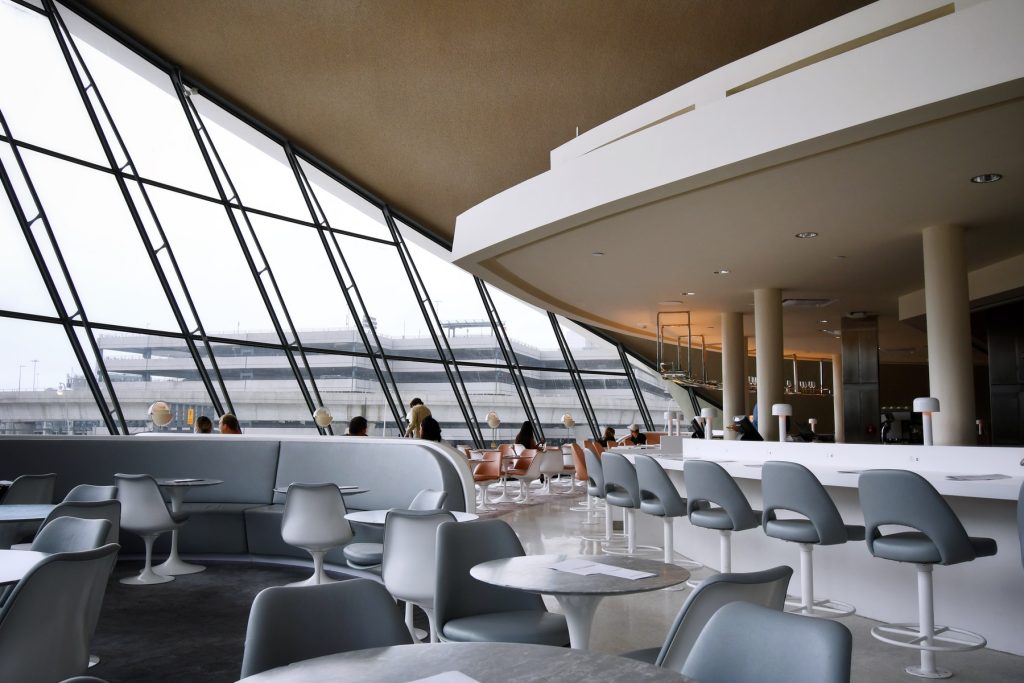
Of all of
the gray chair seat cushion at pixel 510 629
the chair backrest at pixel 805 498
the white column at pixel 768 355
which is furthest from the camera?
the white column at pixel 768 355

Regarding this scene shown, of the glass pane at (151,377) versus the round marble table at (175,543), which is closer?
the round marble table at (175,543)

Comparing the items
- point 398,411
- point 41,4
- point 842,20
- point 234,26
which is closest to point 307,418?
point 398,411

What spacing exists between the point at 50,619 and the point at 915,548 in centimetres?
343

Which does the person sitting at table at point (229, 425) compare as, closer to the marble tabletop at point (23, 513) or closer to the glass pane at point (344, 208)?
the marble tabletop at point (23, 513)

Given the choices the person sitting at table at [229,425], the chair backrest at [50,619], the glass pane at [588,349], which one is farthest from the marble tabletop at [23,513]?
the glass pane at [588,349]

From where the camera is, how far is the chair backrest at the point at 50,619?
2.18m

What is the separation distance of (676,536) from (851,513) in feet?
6.75

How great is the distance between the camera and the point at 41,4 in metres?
7.91

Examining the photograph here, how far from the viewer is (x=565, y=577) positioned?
96.2 inches

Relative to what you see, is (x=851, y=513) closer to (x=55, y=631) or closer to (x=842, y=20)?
(x=842, y=20)

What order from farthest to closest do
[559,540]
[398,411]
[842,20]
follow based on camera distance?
[398,411], [559,540], [842,20]

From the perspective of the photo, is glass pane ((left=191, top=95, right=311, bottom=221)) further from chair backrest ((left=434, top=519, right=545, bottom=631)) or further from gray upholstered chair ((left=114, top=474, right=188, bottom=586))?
chair backrest ((left=434, top=519, right=545, bottom=631))

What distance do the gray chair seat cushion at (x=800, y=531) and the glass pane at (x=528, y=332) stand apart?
8672 mm

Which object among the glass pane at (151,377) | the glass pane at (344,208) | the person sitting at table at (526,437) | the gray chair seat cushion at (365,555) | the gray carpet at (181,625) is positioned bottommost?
the gray carpet at (181,625)
